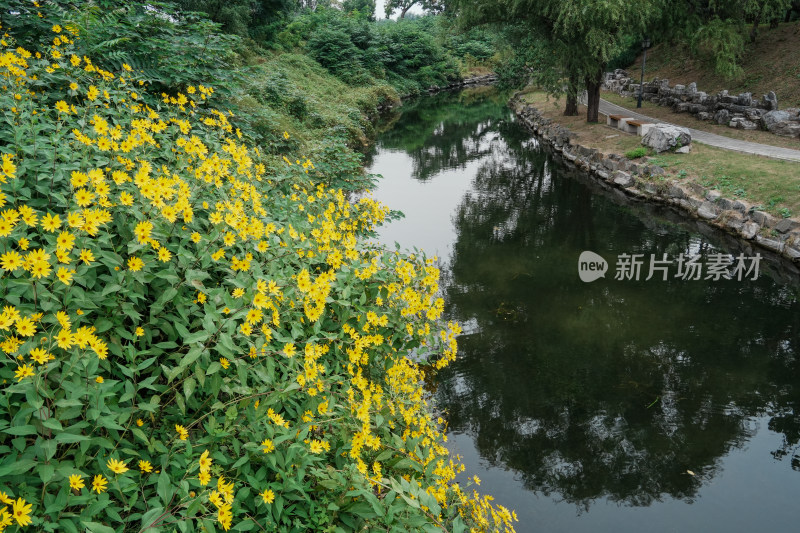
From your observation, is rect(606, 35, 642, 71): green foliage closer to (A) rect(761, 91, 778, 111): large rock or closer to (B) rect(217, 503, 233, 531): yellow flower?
(A) rect(761, 91, 778, 111): large rock

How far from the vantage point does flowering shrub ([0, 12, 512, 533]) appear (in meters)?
1.95

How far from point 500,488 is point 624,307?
13.3 ft

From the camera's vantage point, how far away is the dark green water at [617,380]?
15.2ft

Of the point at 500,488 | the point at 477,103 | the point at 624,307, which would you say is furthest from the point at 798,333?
the point at 477,103

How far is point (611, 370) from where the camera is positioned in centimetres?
621

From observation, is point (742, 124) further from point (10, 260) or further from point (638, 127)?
point (10, 260)

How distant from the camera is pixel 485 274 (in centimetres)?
891

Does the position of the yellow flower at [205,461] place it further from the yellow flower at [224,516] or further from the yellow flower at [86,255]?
the yellow flower at [86,255]

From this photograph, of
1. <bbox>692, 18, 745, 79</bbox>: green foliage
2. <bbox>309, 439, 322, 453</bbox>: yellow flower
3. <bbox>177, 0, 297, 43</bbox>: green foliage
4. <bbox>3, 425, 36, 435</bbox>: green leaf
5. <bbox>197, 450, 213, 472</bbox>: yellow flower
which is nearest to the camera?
<bbox>3, 425, 36, 435</bbox>: green leaf

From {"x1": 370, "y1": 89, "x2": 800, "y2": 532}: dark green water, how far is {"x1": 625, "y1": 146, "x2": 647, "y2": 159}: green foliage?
2.95m

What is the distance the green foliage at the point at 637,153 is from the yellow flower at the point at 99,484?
14592mm

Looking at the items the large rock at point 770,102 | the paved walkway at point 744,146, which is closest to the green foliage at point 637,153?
the paved walkway at point 744,146

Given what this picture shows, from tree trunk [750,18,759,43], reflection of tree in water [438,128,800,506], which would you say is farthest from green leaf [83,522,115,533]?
tree trunk [750,18,759,43]

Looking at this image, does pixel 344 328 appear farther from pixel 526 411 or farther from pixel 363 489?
pixel 526 411
